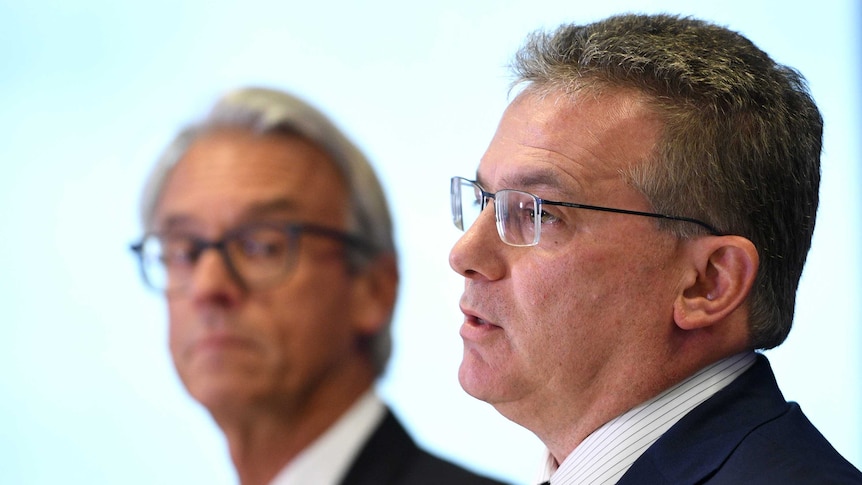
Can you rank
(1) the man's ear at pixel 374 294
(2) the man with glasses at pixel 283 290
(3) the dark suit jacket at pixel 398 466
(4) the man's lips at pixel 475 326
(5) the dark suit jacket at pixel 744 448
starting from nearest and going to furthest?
1. (5) the dark suit jacket at pixel 744 448
2. (4) the man's lips at pixel 475 326
3. (3) the dark suit jacket at pixel 398 466
4. (2) the man with glasses at pixel 283 290
5. (1) the man's ear at pixel 374 294

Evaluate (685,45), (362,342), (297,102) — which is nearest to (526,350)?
(685,45)

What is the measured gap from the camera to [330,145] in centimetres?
299

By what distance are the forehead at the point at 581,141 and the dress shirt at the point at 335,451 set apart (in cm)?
120

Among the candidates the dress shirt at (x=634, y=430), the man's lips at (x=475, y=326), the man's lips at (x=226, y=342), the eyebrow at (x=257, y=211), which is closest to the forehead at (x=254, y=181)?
the eyebrow at (x=257, y=211)

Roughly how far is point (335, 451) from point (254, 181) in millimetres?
774

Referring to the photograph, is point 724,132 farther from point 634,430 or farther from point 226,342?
point 226,342

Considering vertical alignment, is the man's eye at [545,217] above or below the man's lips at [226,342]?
above

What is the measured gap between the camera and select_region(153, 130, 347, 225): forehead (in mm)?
2912

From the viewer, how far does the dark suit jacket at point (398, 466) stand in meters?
2.73

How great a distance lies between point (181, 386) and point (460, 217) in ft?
4.20

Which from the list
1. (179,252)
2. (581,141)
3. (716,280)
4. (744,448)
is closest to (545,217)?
(581,141)

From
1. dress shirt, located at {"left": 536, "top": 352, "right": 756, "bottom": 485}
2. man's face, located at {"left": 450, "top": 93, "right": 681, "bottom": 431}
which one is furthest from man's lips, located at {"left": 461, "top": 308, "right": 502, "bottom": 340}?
dress shirt, located at {"left": 536, "top": 352, "right": 756, "bottom": 485}

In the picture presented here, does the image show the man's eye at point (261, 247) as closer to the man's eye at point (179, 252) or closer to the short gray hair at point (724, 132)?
the man's eye at point (179, 252)

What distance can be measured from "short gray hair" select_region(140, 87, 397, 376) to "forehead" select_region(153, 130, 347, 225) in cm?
3
